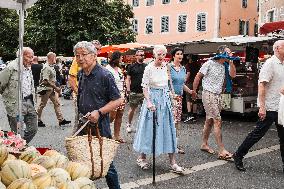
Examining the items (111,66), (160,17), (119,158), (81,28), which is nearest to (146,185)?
(119,158)

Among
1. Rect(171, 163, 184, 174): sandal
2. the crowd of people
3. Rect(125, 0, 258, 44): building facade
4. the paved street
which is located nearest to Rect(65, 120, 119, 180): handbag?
the crowd of people

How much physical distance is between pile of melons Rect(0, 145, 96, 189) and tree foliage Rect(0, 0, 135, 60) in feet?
110

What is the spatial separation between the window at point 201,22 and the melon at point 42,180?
44349 millimetres

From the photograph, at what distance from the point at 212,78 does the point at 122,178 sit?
240cm

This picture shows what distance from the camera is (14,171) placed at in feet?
9.80

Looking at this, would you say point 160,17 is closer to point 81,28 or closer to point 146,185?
point 81,28

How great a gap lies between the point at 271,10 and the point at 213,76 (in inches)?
820

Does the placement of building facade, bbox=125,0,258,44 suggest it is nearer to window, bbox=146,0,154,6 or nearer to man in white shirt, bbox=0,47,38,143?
window, bbox=146,0,154,6

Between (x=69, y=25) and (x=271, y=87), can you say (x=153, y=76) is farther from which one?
(x=69, y=25)

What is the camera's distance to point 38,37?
37.2 metres

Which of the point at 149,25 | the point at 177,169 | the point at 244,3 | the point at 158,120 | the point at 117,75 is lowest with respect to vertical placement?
the point at 177,169

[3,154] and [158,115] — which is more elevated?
Answer: [3,154]

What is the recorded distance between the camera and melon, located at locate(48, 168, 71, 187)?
2.95m

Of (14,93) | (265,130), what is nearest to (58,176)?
(14,93)
